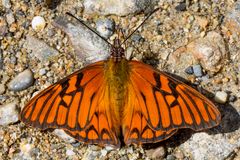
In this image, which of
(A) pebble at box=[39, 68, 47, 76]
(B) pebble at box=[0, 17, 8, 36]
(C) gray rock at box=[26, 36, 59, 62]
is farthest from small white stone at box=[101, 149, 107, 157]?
(B) pebble at box=[0, 17, 8, 36]

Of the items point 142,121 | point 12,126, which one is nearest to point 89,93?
point 142,121

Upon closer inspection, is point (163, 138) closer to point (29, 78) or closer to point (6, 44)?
point (29, 78)

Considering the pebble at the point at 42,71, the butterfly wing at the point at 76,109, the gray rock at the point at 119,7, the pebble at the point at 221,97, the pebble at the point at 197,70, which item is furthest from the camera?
the gray rock at the point at 119,7

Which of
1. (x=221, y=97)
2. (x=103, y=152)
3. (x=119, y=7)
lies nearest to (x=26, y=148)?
(x=103, y=152)

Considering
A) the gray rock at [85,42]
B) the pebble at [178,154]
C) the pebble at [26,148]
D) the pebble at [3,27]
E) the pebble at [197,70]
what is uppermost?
the pebble at [3,27]

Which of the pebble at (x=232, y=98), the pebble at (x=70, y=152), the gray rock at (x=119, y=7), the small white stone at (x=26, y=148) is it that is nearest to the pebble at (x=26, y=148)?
the small white stone at (x=26, y=148)

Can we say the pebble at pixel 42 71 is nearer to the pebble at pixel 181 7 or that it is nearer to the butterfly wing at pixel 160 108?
the butterfly wing at pixel 160 108

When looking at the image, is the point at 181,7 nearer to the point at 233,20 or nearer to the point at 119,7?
the point at 233,20
